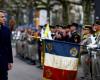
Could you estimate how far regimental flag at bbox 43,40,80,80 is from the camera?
42.5ft

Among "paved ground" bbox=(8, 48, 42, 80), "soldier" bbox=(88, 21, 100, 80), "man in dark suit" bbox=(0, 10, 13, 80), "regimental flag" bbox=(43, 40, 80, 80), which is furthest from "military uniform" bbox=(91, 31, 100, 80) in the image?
"man in dark suit" bbox=(0, 10, 13, 80)

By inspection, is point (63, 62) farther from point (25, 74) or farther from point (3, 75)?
point (25, 74)

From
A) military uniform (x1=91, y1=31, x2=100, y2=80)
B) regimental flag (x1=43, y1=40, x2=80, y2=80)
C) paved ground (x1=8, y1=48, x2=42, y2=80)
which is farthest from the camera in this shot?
paved ground (x1=8, y1=48, x2=42, y2=80)

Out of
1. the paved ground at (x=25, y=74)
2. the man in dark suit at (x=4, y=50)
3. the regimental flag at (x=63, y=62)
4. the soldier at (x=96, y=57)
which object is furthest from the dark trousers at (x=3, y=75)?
the paved ground at (x=25, y=74)

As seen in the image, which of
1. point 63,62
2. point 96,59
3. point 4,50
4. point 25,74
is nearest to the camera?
point 4,50

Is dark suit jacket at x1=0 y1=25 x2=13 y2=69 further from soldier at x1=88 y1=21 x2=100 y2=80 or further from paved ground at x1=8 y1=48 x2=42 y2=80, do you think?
paved ground at x1=8 y1=48 x2=42 y2=80

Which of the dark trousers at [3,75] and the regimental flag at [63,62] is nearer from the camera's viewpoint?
the dark trousers at [3,75]

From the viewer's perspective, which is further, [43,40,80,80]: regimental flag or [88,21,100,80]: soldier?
[88,21,100,80]: soldier

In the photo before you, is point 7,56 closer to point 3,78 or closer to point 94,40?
point 3,78

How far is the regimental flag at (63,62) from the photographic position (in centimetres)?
1296

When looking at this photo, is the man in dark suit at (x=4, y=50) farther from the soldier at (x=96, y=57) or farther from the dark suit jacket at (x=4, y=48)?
the soldier at (x=96, y=57)

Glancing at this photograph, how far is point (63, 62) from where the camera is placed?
13.0 meters

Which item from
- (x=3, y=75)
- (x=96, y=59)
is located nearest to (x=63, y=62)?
(x=96, y=59)

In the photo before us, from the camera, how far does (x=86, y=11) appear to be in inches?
1481
